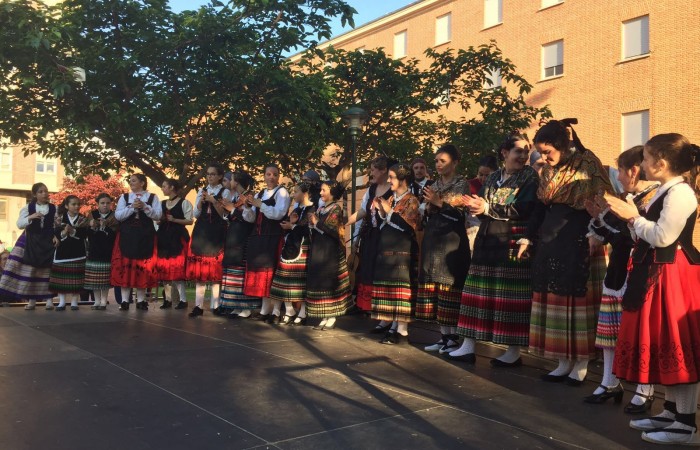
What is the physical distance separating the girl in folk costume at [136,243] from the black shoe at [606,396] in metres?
6.06

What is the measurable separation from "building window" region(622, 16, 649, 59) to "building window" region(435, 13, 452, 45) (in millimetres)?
8358

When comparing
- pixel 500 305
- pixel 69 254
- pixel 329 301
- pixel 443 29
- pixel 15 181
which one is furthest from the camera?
pixel 15 181

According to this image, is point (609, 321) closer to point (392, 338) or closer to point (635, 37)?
point (392, 338)

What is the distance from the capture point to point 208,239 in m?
8.13

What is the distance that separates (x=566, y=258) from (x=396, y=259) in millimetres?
1997

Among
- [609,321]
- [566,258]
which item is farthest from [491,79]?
[609,321]

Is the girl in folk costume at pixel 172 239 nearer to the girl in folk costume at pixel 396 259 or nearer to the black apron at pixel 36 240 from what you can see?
the black apron at pixel 36 240

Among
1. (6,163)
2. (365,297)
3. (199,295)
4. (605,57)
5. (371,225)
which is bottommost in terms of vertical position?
(199,295)

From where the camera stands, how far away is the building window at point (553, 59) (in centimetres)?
2333

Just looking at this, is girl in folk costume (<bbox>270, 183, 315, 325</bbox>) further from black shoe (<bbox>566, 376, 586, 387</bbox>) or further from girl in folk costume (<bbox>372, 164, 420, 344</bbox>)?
black shoe (<bbox>566, 376, 586, 387</bbox>)

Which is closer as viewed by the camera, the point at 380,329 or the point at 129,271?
the point at 380,329

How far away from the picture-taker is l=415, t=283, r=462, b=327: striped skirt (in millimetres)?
5746

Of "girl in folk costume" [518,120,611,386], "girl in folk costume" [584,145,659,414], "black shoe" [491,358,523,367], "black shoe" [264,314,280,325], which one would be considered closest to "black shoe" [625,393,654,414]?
"girl in folk costume" [584,145,659,414]

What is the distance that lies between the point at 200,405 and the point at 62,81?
6043 millimetres
